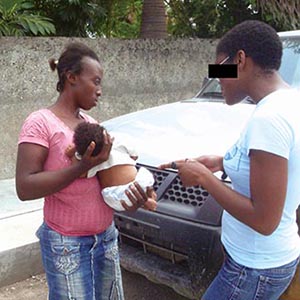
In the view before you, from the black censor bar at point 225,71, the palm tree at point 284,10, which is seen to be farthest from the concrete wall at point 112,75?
the black censor bar at point 225,71

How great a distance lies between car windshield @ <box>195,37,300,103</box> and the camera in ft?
12.8

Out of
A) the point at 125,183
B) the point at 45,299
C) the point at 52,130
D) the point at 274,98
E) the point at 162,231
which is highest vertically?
the point at 274,98

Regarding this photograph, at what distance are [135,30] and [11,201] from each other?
574 cm

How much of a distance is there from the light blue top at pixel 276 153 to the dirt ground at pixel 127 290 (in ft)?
6.02

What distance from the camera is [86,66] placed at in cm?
222

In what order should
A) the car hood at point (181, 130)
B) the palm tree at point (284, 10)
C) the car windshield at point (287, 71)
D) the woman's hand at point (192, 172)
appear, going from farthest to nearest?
the palm tree at point (284, 10), the car windshield at point (287, 71), the car hood at point (181, 130), the woman's hand at point (192, 172)

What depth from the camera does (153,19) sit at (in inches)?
326

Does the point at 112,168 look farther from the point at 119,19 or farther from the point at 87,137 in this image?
the point at 119,19

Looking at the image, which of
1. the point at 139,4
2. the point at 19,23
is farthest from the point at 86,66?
the point at 139,4

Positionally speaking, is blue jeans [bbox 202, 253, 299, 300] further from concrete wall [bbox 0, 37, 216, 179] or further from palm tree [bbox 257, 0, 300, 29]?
palm tree [bbox 257, 0, 300, 29]

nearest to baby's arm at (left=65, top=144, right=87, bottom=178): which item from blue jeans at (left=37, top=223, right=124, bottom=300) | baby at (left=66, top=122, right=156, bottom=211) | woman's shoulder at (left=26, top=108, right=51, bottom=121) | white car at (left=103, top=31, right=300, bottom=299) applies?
baby at (left=66, top=122, right=156, bottom=211)

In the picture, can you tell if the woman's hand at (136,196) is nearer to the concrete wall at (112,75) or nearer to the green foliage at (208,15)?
the concrete wall at (112,75)

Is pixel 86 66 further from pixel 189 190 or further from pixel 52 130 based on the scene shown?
pixel 189 190

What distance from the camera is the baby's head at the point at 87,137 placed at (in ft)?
6.62
